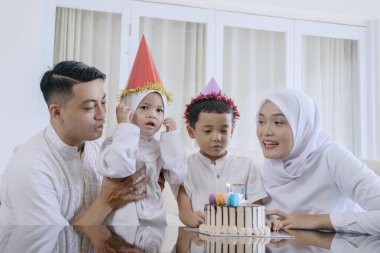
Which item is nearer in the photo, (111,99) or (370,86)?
(111,99)

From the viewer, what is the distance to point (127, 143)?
1704 millimetres

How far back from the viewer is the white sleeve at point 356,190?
1.58m

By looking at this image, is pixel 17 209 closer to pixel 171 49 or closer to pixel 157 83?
pixel 157 83

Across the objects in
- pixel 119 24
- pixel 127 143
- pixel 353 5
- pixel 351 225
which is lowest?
pixel 351 225

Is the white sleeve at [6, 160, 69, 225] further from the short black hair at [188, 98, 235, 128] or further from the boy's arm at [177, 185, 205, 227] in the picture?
the short black hair at [188, 98, 235, 128]

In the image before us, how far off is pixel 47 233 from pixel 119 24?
12.8 ft

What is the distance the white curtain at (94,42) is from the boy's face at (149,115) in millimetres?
2870

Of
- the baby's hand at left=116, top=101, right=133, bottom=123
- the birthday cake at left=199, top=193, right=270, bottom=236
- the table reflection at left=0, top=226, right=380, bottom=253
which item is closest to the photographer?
the table reflection at left=0, top=226, right=380, bottom=253

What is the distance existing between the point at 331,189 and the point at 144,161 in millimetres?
697

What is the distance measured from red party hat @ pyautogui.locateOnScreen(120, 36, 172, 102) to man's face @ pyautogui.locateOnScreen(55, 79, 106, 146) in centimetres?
19

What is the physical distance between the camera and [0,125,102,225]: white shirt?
1.60m

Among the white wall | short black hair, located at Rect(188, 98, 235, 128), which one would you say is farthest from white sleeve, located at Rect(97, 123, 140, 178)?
the white wall

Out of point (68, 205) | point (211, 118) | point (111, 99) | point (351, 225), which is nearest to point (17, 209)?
point (68, 205)

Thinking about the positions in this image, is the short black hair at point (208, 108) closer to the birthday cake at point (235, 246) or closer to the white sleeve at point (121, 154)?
the white sleeve at point (121, 154)
